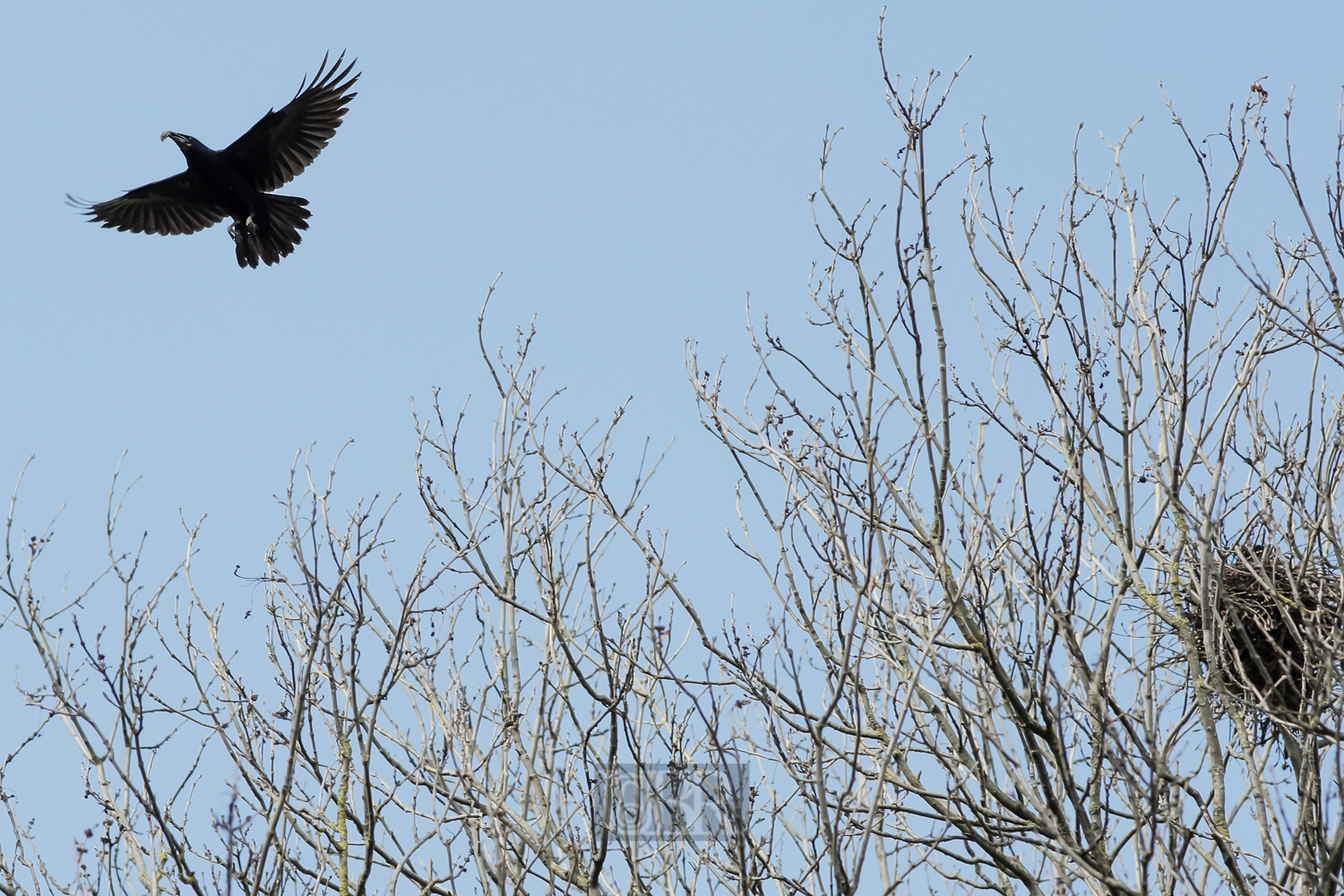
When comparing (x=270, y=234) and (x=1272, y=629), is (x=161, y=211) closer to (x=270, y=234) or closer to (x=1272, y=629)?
(x=270, y=234)

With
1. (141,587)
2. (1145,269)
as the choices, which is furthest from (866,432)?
(141,587)

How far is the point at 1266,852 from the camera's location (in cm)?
453

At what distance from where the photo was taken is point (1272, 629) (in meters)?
5.88

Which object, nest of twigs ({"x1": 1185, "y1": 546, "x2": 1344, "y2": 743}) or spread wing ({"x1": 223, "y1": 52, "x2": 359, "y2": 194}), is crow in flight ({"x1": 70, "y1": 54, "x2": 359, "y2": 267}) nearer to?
spread wing ({"x1": 223, "y1": 52, "x2": 359, "y2": 194})

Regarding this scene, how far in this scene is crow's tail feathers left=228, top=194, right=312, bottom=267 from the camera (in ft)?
28.3

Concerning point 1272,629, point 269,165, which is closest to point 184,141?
point 269,165

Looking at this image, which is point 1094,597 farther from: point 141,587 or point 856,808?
point 141,587

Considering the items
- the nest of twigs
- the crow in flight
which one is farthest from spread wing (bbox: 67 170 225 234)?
the nest of twigs

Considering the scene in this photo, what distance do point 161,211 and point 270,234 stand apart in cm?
143

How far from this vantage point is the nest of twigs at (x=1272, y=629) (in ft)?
13.9

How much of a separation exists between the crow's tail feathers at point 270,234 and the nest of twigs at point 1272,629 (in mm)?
5748

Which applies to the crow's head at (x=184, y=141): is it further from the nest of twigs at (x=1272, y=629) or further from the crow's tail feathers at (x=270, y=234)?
the nest of twigs at (x=1272, y=629)

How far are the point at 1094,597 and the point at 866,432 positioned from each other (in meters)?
1.51

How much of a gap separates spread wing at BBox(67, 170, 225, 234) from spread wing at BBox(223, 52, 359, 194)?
629 millimetres
